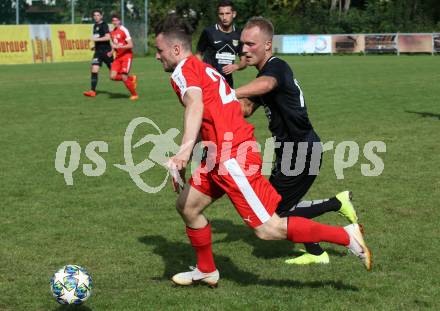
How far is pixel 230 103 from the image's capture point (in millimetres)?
4957

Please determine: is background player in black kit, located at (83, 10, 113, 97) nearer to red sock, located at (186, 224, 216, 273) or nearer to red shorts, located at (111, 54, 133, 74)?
red shorts, located at (111, 54, 133, 74)

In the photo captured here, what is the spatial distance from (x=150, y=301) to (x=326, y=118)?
10099mm

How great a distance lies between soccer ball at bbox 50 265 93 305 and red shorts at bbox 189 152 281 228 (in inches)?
43.5

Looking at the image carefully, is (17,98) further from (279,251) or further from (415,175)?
(279,251)

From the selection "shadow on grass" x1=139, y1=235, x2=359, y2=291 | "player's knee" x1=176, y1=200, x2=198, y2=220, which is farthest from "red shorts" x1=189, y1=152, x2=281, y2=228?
"shadow on grass" x1=139, y1=235, x2=359, y2=291

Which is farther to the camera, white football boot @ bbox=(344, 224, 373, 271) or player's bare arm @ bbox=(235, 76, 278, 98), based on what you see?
player's bare arm @ bbox=(235, 76, 278, 98)

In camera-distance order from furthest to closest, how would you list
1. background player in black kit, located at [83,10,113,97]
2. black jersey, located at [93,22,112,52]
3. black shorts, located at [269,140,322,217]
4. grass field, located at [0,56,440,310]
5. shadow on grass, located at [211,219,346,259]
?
black jersey, located at [93,22,112,52] < background player in black kit, located at [83,10,113,97] < shadow on grass, located at [211,219,346,259] < black shorts, located at [269,140,322,217] < grass field, located at [0,56,440,310]

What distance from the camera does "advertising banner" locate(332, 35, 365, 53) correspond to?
46750mm

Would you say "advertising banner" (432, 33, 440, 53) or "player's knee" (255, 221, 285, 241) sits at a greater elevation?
"player's knee" (255, 221, 285, 241)

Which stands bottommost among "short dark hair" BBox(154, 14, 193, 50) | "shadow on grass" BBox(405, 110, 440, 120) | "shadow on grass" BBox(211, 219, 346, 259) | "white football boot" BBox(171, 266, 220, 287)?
"shadow on grass" BBox(405, 110, 440, 120)

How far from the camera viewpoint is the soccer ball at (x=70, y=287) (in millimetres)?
4527

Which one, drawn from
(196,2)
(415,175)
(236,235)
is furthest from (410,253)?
(196,2)

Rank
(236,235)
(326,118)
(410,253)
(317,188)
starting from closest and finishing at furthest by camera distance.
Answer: (410,253)
(236,235)
(317,188)
(326,118)

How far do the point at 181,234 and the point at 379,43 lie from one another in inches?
1639
